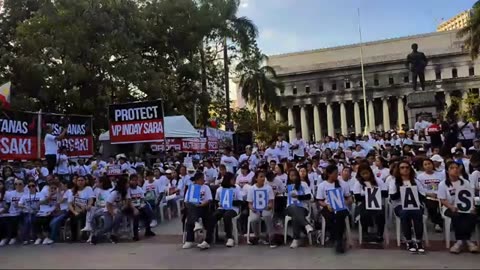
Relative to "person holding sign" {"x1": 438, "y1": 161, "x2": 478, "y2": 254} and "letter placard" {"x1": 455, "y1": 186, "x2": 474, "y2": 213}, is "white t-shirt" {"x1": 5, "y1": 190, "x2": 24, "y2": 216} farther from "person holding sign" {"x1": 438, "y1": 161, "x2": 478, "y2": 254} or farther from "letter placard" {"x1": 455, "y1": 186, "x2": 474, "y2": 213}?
"letter placard" {"x1": 455, "y1": 186, "x2": 474, "y2": 213}

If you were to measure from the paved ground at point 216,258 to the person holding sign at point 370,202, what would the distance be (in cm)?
48

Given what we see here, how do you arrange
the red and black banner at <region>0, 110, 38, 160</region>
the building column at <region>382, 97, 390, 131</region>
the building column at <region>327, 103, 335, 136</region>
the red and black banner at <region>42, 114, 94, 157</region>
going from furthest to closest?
the building column at <region>327, 103, 335, 136</region>
the building column at <region>382, 97, 390, 131</region>
the red and black banner at <region>42, 114, 94, 157</region>
the red and black banner at <region>0, 110, 38, 160</region>

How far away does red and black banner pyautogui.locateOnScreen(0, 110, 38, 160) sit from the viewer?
572 inches

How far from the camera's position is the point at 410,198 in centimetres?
880

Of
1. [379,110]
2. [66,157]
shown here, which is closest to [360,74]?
[379,110]

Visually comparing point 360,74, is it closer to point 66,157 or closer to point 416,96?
point 416,96

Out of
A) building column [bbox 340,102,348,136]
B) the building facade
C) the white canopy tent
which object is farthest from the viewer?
building column [bbox 340,102,348,136]

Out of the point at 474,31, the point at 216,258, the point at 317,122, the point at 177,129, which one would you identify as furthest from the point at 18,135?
the point at 317,122

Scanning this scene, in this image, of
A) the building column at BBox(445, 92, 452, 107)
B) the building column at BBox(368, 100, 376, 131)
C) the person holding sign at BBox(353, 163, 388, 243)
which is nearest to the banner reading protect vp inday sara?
the person holding sign at BBox(353, 163, 388, 243)

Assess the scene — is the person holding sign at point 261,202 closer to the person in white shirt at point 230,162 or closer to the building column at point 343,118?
the person in white shirt at point 230,162

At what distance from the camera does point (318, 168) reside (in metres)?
13.2

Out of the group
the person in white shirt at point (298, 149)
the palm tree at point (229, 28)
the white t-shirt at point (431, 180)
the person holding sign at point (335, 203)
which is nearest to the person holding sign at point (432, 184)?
the white t-shirt at point (431, 180)

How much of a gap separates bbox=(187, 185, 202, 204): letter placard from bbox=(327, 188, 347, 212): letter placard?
257 cm

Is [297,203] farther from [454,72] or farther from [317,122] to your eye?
[317,122]
